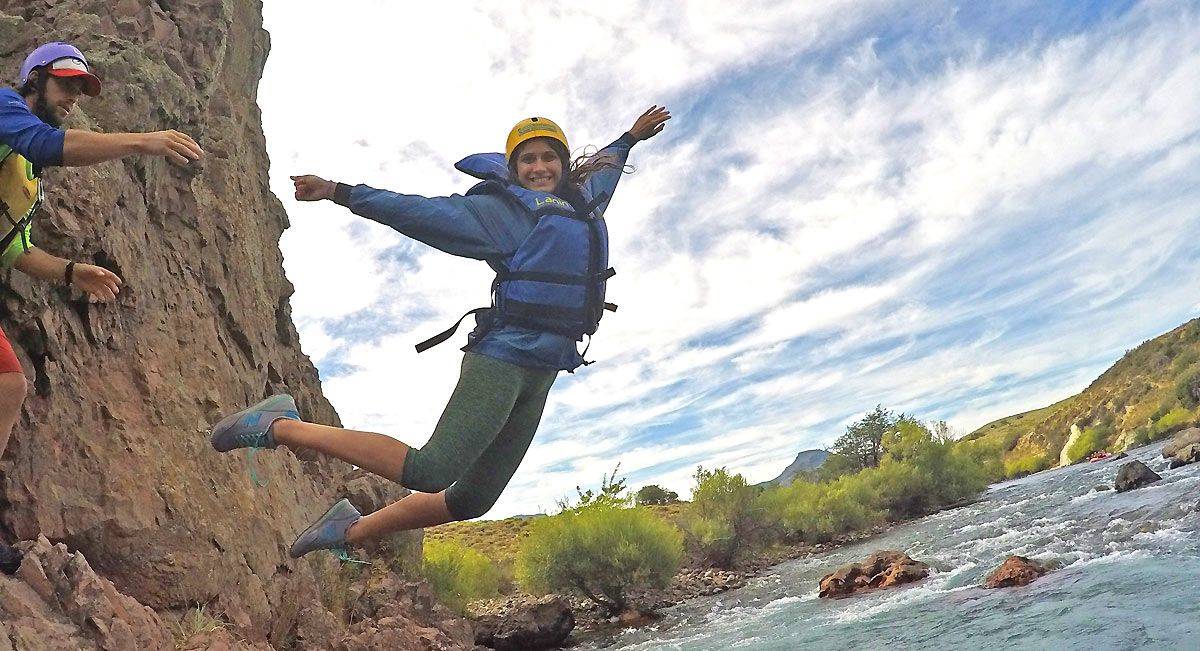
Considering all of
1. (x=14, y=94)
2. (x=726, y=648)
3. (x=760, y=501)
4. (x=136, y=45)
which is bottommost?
(x=726, y=648)

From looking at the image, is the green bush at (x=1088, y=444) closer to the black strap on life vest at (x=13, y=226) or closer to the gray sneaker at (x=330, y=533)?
the gray sneaker at (x=330, y=533)

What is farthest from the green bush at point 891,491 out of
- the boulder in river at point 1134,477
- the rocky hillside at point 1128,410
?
the boulder in river at point 1134,477

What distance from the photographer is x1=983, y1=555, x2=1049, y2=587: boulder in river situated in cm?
1223

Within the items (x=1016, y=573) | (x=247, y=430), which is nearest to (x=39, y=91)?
(x=247, y=430)

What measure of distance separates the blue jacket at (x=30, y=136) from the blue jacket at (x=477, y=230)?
111 centimetres

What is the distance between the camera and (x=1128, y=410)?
6462 cm

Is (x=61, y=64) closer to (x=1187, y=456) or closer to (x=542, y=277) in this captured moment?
(x=542, y=277)

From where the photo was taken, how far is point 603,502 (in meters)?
22.7

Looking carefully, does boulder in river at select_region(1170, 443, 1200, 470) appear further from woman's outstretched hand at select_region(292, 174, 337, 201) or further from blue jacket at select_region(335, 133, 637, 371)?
woman's outstretched hand at select_region(292, 174, 337, 201)

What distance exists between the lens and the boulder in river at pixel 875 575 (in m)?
15.1

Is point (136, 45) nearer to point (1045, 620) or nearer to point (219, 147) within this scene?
point (219, 147)

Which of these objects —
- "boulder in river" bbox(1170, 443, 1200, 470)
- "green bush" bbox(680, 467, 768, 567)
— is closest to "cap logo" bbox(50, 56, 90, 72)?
"green bush" bbox(680, 467, 768, 567)

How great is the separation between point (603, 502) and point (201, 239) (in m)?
16.7

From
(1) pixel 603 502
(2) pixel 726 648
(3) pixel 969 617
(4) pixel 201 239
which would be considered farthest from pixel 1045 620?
(1) pixel 603 502
